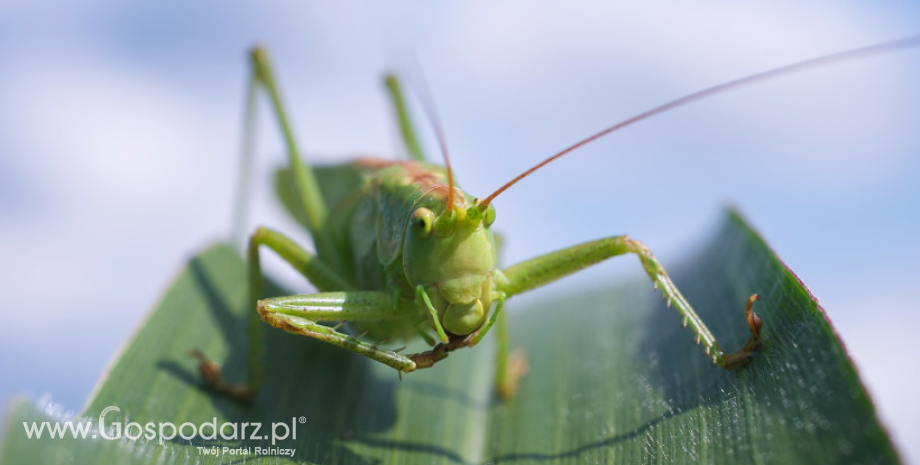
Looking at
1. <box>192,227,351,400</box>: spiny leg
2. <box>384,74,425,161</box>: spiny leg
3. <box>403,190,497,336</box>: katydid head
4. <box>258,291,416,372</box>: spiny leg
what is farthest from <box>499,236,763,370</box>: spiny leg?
<box>384,74,425,161</box>: spiny leg

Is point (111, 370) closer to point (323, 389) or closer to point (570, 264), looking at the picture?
point (323, 389)

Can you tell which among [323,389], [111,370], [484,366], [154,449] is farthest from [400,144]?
[154,449]

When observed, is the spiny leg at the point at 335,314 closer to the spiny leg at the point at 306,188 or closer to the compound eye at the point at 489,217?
the compound eye at the point at 489,217

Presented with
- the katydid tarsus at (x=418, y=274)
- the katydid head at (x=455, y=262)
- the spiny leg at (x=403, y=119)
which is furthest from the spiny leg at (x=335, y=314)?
the spiny leg at (x=403, y=119)

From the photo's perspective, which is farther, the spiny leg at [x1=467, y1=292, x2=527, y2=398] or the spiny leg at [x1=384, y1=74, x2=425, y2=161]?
the spiny leg at [x1=384, y1=74, x2=425, y2=161]

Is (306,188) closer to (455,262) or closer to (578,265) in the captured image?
(455,262)

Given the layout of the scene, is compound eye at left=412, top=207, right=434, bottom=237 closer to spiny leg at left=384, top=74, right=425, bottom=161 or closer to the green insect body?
the green insect body

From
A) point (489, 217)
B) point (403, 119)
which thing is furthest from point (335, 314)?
point (403, 119)
